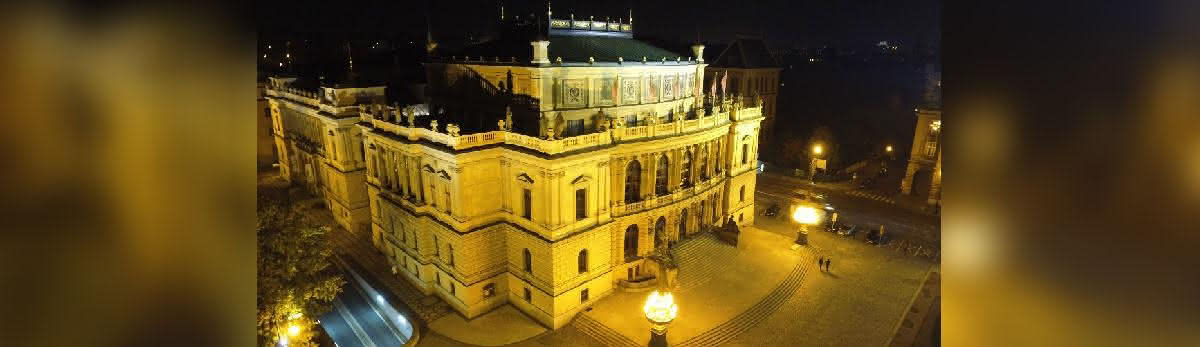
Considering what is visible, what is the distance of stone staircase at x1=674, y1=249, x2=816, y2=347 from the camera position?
35047mm

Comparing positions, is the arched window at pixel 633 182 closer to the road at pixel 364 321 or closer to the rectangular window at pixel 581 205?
the rectangular window at pixel 581 205

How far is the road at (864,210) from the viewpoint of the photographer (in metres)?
53.9

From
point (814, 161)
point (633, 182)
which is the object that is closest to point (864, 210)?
point (814, 161)

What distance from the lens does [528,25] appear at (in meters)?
46.5

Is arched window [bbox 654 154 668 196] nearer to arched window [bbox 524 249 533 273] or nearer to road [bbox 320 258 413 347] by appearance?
arched window [bbox 524 249 533 273]

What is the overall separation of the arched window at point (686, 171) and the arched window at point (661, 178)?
1.56m

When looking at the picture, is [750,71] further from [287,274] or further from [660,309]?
[287,274]

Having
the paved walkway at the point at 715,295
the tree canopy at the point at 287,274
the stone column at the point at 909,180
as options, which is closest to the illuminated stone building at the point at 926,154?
the stone column at the point at 909,180

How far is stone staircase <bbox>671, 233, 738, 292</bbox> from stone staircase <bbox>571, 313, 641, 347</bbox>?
6.65 m

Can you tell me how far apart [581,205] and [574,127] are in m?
Answer: 6.56

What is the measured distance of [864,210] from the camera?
59.2 m

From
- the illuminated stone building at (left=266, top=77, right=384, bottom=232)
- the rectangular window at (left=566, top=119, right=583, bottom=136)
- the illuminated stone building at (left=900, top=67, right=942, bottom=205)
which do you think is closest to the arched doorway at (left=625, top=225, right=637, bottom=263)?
the rectangular window at (left=566, top=119, right=583, bottom=136)
